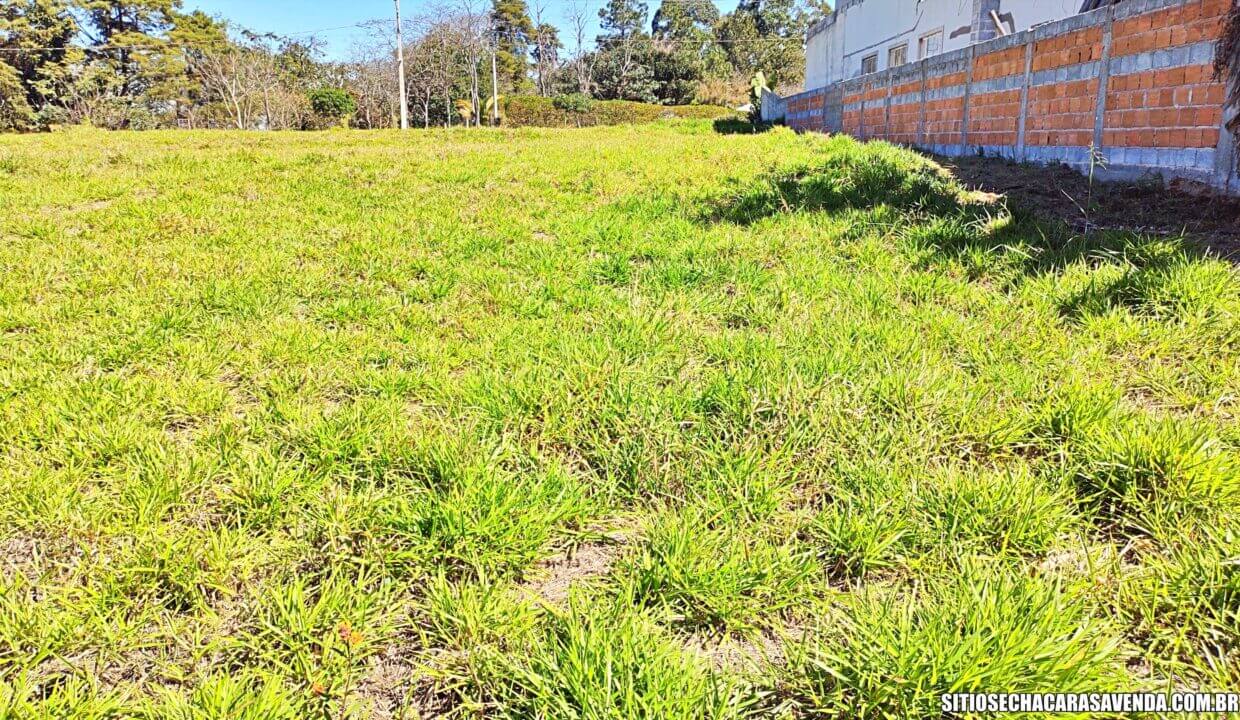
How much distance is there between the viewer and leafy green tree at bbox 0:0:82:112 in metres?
28.1

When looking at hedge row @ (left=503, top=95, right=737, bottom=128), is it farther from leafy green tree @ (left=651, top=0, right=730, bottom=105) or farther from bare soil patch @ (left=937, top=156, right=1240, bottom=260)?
bare soil patch @ (left=937, top=156, right=1240, bottom=260)

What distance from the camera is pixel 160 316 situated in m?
3.36

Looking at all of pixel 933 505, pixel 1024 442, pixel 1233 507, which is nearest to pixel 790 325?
pixel 1024 442

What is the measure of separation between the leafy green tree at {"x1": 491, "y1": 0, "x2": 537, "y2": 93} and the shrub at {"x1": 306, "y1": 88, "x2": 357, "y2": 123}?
14.7m

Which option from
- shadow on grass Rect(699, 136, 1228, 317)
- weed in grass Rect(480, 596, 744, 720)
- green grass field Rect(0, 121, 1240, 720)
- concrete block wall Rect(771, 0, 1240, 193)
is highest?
concrete block wall Rect(771, 0, 1240, 193)

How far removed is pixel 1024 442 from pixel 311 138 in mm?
13683

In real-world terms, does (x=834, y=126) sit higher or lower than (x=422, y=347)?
higher

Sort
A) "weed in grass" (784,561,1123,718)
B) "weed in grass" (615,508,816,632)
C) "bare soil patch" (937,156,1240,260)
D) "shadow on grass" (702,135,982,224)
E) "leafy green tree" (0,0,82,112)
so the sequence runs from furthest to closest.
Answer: "leafy green tree" (0,0,82,112) → "shadow on grass" (702,135,982,224) → "bare soil patch" (937,156,1240,260) → "weed in grass" (615,508,816,632) → "weed in grass" (784,561,1123,718)

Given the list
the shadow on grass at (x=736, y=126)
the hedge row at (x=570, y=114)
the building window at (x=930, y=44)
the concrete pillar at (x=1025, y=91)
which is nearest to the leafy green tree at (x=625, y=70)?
the hedge row at (x=570, y=114)

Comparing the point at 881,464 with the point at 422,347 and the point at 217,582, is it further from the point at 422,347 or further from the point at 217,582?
the point at 422,347

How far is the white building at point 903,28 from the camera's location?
11863 millimetres

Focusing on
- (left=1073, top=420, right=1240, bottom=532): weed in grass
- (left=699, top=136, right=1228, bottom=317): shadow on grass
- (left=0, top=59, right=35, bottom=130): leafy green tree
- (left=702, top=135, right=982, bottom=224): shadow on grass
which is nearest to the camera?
(left=1073, top=420, right=1240, bottom=532): weed in grass

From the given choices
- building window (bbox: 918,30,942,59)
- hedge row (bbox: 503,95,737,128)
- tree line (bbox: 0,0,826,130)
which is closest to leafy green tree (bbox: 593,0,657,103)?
tree line (bbox: 0,0,826,130)

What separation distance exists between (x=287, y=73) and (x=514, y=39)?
18805 mm
